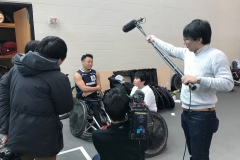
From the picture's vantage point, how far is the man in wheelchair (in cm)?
279

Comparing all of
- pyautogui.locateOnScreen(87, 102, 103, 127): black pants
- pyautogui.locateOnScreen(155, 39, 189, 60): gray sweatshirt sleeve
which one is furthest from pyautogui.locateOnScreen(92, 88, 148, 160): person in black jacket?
pyautogui.locateOnScreen(87, 102, 103, 127): black pants

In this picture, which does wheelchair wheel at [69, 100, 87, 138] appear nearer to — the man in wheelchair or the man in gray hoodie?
the man in wheelchair

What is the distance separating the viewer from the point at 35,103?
1.14 meters

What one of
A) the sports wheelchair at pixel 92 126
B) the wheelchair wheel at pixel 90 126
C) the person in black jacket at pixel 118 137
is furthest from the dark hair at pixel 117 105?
the wheelchair wheel at pixel 90 126

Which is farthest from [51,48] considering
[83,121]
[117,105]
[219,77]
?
[83,121]

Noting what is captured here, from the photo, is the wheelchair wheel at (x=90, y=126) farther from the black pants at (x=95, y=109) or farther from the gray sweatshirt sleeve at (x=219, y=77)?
the gray sweatshirt sleeve at (x=219, y=77)

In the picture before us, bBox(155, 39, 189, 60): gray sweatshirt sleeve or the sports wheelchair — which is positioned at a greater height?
BBox(155, 39, 189, 60): gray sweatshirt sleeve

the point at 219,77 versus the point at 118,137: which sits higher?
the point at 219,77

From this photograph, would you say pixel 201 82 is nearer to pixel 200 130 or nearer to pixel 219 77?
pixel 219 77

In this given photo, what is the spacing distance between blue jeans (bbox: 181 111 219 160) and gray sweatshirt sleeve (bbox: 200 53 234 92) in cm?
21

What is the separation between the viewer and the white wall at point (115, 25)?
12.4 ft

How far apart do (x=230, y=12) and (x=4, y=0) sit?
613 cm

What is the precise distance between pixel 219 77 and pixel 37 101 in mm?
1083

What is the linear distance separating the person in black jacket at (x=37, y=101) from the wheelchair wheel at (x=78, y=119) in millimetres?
1281
